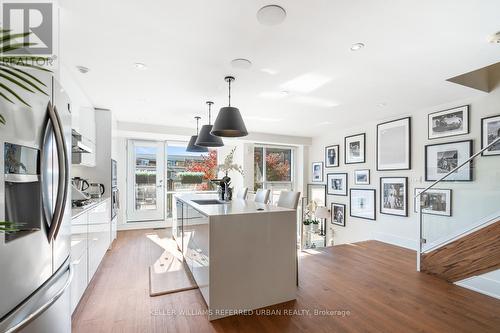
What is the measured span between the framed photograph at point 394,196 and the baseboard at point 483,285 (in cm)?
166

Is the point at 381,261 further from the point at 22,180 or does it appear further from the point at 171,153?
the point at 171,153

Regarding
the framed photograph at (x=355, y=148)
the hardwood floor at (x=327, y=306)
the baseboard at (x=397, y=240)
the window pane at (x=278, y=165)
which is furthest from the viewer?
the window pane at (x=278, y=165)

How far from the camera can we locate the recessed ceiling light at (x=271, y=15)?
5.52ft

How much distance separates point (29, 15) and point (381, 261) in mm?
4743

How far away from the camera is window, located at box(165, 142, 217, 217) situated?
6504 millimetres

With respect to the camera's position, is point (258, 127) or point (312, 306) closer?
point (312, 306)

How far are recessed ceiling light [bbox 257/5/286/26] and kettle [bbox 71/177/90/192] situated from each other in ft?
11.8

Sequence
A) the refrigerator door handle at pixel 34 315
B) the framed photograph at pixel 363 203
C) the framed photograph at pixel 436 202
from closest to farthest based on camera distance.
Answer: the refrigerator door handle at pixel 34 315, the framed photograph at pixel 436 202, the framed photograph at pixel 363 203

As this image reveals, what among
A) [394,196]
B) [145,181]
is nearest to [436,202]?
[394,196]

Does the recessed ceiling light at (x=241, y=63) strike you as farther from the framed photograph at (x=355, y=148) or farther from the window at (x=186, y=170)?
the window at (x=186, y=170)

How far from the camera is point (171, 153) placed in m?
6.53

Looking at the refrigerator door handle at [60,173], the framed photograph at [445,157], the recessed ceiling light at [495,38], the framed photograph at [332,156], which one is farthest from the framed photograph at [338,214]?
the refrigerator door handle at [60,173]

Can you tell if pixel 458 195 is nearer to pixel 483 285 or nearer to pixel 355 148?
pixel 483 285

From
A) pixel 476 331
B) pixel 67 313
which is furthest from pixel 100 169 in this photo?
pixel 476 331
